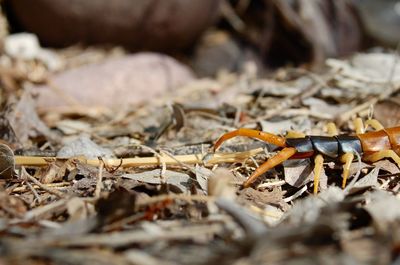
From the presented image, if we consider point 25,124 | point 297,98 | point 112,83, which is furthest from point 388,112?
point 112,83

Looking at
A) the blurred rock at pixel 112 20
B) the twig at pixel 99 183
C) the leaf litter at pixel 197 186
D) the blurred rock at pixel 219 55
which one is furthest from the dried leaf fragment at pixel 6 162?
the blurred rock at pixel 219 55

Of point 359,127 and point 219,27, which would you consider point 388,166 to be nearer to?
point 359,127

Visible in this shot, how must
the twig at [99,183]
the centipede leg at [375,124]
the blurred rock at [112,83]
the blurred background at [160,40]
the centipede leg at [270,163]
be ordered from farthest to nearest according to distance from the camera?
the blurred background at [160,40]
the blurred rock at [112,83]
the centipede leg at [375,124]
the centipede leg at [270,163]
the twig at [99,183]

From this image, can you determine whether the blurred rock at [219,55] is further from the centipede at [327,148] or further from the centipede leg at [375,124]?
the centipede at [327,148]

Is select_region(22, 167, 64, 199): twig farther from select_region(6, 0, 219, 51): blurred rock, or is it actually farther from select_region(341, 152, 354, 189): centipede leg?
select_region(6, 0, 219, 51): blurred rock

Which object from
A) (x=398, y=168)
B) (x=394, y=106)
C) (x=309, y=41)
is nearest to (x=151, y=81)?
(x=309, y=41)

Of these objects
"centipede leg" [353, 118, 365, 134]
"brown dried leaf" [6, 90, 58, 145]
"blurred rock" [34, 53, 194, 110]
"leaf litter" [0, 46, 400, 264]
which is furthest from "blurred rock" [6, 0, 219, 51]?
"centipede leg" [353, 118, 365, 134]
